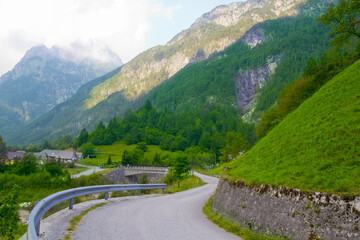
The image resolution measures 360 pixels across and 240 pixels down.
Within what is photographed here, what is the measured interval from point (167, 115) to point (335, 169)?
7099 inches

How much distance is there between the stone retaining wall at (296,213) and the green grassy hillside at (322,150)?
30 cm

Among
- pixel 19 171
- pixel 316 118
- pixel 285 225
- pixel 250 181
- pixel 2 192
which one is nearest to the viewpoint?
pixel 285 225

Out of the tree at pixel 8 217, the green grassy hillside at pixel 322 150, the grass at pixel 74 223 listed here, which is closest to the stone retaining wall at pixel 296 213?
the green grassy hillside at pixel 322 150

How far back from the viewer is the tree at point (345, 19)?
829 inches

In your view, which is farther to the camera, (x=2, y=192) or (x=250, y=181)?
(x=2, y=192)

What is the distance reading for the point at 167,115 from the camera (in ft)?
614

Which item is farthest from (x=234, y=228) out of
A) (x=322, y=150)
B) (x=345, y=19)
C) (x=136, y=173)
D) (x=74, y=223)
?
(x=136, y=173)

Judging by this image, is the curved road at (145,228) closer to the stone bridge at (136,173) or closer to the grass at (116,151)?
the stone bridge at (136,173)

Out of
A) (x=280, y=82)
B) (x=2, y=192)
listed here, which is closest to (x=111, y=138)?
(x=280, y=82)

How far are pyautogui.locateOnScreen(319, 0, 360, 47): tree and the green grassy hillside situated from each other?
9392 millimetres

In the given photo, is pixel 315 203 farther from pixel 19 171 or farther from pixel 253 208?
pixel 19 171

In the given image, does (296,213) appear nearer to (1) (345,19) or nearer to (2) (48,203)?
(2) (48,203)

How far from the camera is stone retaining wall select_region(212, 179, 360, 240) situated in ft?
19.8

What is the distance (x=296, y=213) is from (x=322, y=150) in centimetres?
279
